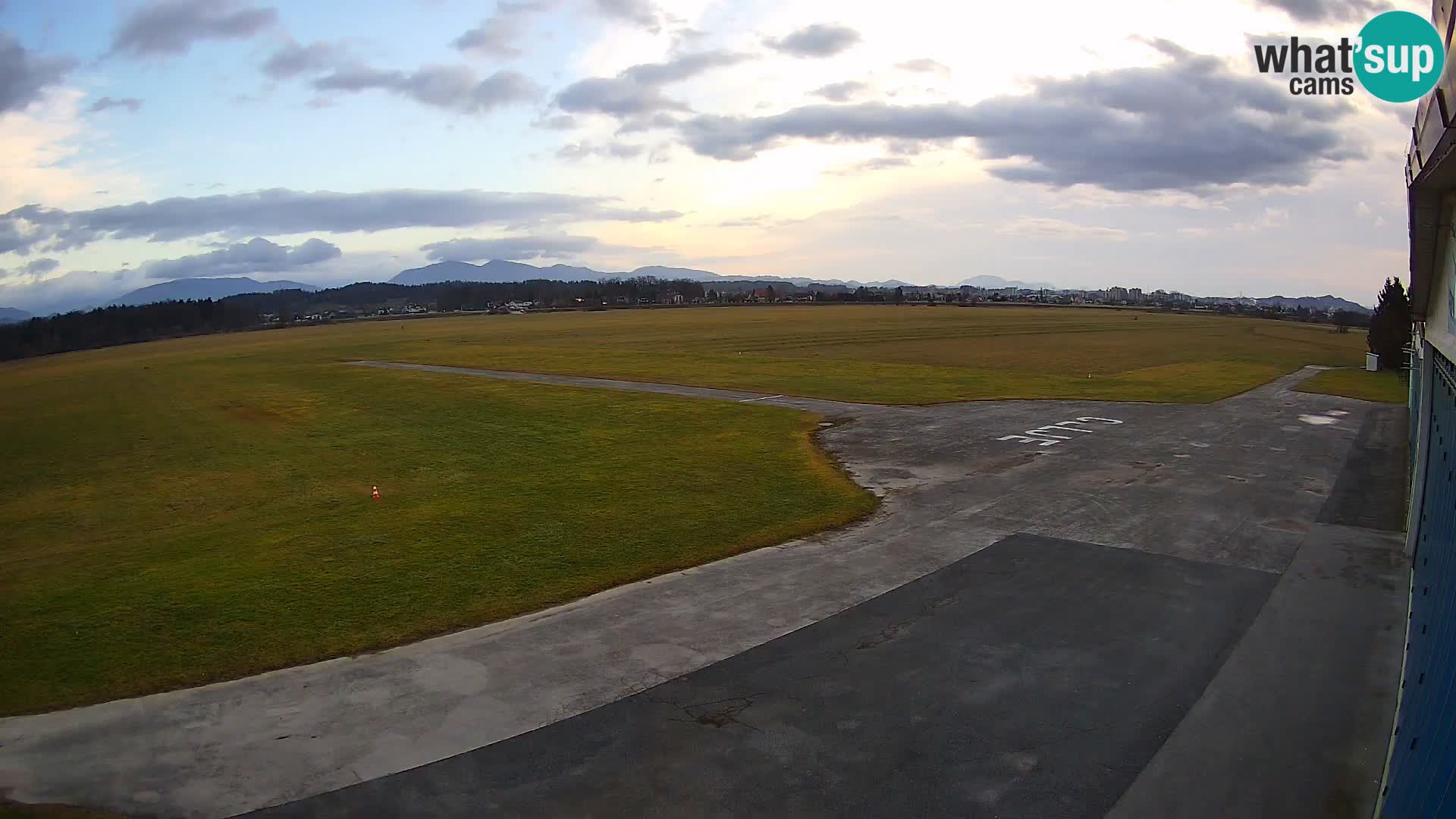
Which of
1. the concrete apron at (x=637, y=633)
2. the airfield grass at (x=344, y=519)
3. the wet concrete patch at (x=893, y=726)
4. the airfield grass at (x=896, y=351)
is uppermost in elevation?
the airfield grass at (x=896, y=351)

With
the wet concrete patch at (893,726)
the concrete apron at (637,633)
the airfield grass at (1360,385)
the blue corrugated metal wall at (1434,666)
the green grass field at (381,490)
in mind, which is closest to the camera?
the blue corrugated metal wall at (1434,666)

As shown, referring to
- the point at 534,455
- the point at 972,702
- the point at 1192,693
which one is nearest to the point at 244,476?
→ the point at 534,455

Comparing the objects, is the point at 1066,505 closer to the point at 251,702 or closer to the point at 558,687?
the point at 558,687

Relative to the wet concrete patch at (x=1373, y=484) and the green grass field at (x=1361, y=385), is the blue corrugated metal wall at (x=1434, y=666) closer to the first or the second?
the wet concrete patch at (x=1373, y=484)

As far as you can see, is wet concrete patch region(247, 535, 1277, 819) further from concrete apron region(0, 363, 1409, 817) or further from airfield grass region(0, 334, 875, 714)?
airfield grass region(0, 334, 875, 714)

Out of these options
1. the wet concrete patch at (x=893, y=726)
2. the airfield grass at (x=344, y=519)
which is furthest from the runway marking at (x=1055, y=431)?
the wet concrete patch at (x=893, y=726)

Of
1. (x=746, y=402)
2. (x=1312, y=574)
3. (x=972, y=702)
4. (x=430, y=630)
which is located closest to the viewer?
(x=972, y=702)

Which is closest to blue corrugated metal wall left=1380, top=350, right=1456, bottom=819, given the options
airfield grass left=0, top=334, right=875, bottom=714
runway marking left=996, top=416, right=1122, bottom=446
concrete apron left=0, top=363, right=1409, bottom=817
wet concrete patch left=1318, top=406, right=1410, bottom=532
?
concrete apron left=0, top=363, right=1409, bottom=817
